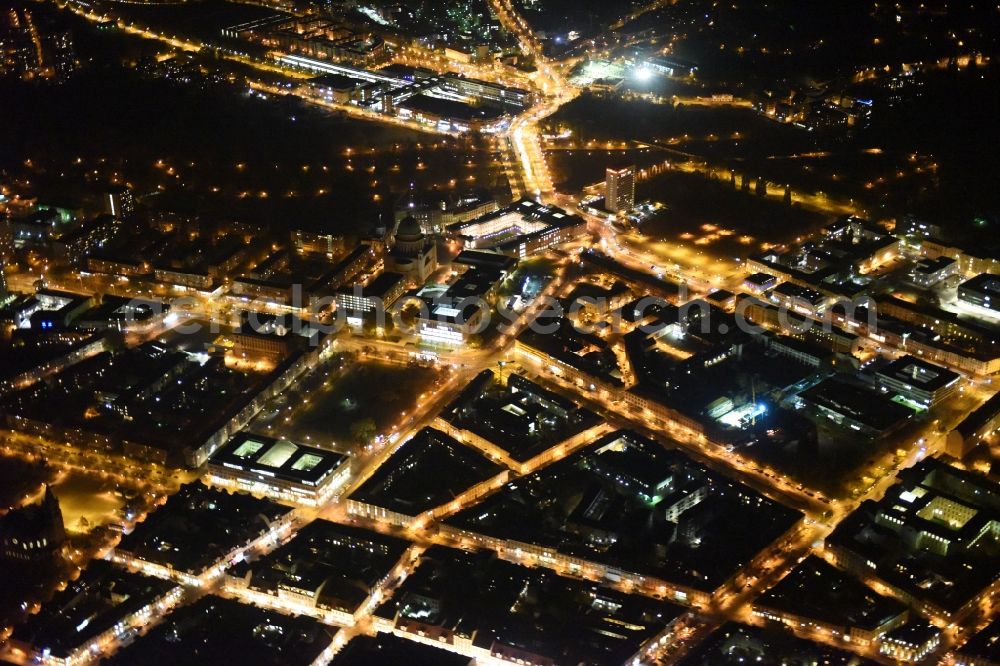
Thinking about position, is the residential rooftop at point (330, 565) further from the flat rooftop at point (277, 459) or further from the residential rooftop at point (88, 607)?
the residential rooftop at point (88, 607)

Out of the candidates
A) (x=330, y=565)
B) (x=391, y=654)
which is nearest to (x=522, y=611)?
(x=391, y=654)

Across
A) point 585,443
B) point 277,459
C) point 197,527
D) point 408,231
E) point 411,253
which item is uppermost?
point 408,231

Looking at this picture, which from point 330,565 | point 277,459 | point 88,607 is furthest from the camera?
point 277,459

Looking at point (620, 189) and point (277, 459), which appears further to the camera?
point (620, 189)

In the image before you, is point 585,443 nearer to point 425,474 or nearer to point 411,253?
point 425,474

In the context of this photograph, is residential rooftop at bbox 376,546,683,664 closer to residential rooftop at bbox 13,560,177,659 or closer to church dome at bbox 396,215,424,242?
residential rooftop at bbox 13,560,177,659

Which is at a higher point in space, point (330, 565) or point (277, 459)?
point (277, 459)

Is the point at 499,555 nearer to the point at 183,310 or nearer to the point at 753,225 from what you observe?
the point at 183,310

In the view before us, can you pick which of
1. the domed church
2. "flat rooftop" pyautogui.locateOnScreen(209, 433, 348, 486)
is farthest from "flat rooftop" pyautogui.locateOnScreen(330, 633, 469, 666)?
the domed church

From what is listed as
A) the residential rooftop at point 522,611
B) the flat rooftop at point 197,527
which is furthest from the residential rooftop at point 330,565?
the flat rooftop at point 197,527
